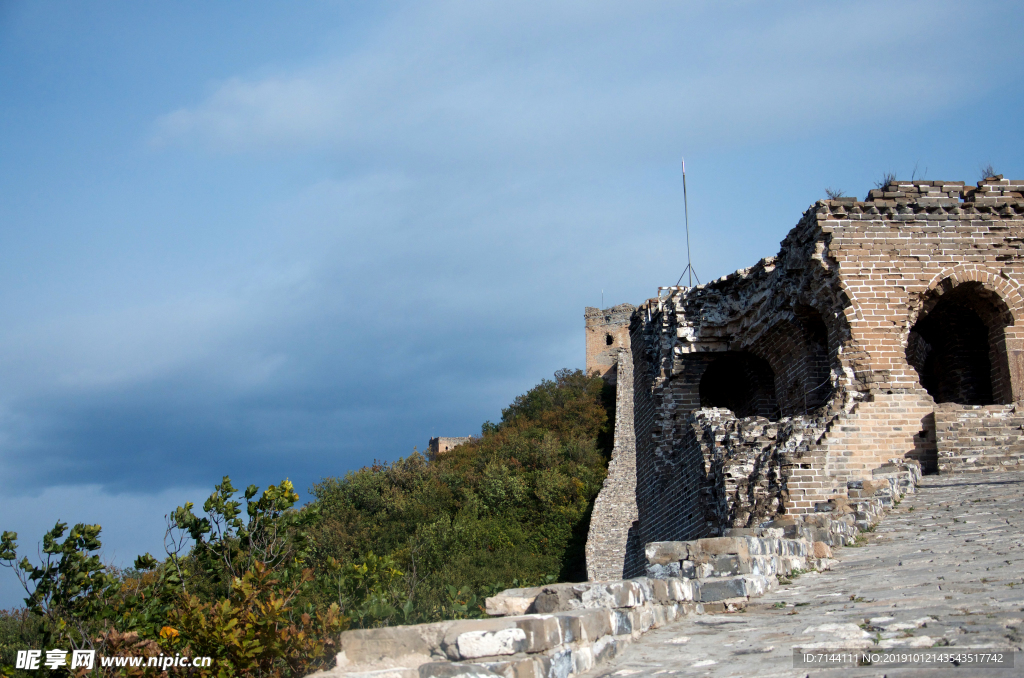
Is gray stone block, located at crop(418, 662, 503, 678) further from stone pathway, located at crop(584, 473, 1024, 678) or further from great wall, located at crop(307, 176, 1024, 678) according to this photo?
stone pathway, located at crop(584, 473, 1024, 678)

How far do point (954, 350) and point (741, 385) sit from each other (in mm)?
4101

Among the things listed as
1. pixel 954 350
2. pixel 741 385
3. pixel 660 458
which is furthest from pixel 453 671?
pixel 741 385

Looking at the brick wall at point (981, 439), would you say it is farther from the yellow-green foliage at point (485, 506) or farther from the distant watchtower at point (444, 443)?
the distant watchtower at point (444, 443)

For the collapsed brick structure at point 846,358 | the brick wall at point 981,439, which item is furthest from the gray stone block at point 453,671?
the brick wall at point 981,439

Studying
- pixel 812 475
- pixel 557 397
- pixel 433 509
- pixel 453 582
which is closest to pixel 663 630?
pixel 812 475

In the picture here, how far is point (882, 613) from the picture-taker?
4633 millimetres

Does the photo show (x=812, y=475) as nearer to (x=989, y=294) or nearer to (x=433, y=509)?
(x=989, y=294)

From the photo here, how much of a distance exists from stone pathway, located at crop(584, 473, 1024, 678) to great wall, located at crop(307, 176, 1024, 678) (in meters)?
0.03

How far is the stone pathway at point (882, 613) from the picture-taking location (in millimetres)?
3977

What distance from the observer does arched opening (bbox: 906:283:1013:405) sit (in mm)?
13648

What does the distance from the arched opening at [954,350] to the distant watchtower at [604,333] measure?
38675 mm

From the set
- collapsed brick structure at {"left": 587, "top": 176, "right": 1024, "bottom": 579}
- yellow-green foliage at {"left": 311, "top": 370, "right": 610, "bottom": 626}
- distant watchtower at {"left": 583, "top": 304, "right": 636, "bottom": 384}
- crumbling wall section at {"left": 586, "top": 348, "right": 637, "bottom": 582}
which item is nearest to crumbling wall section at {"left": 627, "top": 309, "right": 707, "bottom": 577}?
collapsed brick structure at {"left": 587, "top": 176, "right": 1024, "bottom": 579}

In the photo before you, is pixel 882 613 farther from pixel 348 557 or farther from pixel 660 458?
pixel 348 557

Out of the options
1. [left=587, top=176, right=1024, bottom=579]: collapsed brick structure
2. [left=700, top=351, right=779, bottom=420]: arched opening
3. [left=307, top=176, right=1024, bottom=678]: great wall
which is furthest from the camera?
[left=700, top=351, right=779, bottom=420]: arched opening
